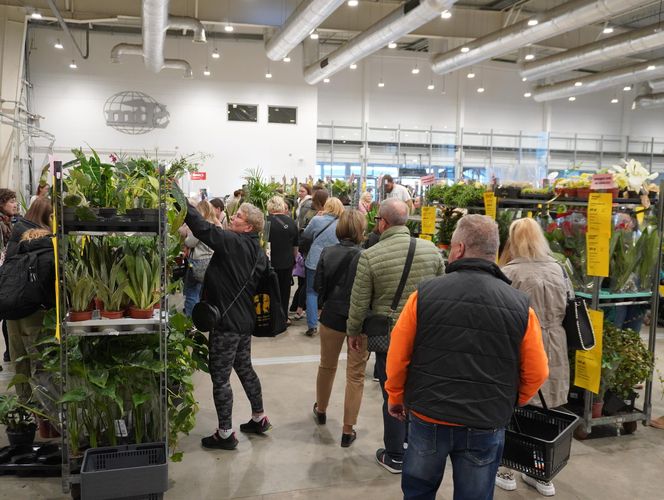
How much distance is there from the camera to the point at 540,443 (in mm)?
2861

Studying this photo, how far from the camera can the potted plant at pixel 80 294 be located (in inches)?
106

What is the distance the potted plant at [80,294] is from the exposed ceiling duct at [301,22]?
691 centimetres

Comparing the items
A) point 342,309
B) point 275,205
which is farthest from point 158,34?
point 342,309

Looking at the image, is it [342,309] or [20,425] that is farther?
[342,309]

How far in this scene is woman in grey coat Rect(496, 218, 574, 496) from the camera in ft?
10.7

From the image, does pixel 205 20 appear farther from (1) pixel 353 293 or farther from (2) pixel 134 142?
(1) pixel 353 293

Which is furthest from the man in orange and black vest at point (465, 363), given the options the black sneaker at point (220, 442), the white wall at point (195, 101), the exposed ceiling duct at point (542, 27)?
the white wall at point (195, 101)

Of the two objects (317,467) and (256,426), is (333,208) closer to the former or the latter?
Result: (256,426)

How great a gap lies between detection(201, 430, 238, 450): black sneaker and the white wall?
12325mm

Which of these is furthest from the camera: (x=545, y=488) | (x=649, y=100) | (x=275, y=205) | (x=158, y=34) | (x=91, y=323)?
(x=649, y=100)

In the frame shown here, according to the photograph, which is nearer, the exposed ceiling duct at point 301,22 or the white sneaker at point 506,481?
the white sneaker at point 506,481

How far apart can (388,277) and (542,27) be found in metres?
8.51

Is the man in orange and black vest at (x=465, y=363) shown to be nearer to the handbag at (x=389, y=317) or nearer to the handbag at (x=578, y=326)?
the handbag at (x=389, y=317)

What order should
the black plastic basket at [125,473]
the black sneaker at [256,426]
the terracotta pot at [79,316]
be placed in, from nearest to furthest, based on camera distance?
the black plastic basket at [125,473] → the terracotta pot at [79,316] → the black sneaker at [256,426]
